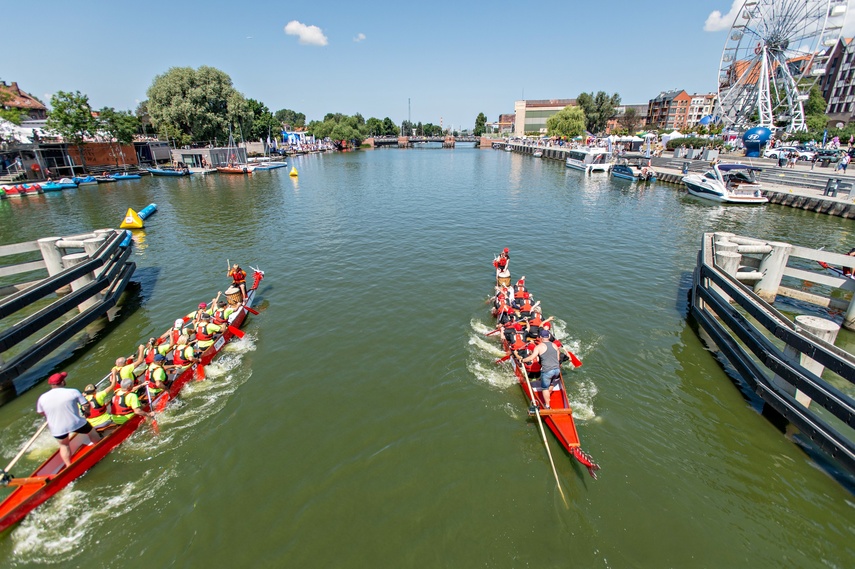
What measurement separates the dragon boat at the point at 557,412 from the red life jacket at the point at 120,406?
38.6 feet

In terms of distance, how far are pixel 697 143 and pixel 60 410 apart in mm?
Answer: 103417

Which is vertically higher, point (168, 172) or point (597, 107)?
point (597, 107)

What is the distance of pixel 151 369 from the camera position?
40.8 ft

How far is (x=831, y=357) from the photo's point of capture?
9633 millimetres

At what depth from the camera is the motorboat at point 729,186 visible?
4506cm

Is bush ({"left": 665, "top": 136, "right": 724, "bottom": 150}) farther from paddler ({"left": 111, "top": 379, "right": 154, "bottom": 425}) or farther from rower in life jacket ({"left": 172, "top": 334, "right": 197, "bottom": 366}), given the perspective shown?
paddler ({"left": 111, "top": 379, "right": 154, "bottom": 425})

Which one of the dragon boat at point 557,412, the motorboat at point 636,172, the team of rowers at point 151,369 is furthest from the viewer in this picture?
the motorboat at point 636,172

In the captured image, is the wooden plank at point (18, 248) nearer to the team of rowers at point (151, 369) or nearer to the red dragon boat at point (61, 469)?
the team of rowers at point (151, 369)

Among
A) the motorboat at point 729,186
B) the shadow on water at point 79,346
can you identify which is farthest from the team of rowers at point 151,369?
the motorboat at point 729,186

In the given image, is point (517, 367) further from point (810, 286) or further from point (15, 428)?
point (810, 286)

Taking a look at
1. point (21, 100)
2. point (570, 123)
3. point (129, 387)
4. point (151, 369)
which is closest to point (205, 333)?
point (151, 369)

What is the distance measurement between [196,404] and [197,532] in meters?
4.97

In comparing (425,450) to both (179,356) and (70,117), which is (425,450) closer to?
(179,356)

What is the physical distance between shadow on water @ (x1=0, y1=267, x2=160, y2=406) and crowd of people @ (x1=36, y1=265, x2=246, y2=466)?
2265mm
